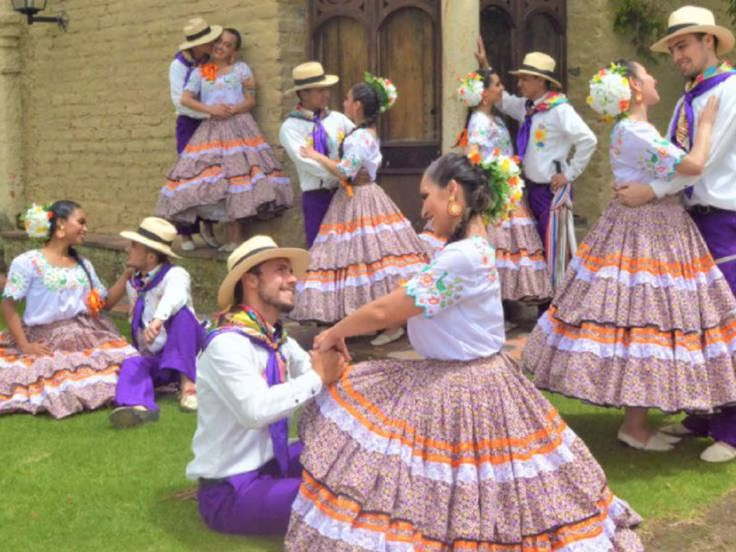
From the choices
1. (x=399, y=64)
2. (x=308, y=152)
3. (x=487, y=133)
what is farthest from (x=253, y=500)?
(x=399, y=64)

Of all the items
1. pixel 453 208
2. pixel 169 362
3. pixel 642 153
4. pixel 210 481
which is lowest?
pixel 210 481

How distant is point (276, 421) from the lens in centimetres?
395

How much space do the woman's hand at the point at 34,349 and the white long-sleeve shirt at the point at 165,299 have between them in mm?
584

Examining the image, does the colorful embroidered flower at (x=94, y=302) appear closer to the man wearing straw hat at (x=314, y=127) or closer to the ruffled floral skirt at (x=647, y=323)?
the man wearing straw hat at (x=314, y=127)

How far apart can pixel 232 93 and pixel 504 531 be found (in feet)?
19.3

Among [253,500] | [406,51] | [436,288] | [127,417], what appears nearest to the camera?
[436,288]

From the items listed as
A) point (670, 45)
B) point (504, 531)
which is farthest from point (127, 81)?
point (504, 531)


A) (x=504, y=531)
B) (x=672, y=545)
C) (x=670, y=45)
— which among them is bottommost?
(x=672, y=545)

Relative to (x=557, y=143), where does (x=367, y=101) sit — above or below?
above

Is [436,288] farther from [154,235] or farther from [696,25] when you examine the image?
A: [154,235]

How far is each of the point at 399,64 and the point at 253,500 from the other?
5170 mm

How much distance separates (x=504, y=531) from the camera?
136 inches

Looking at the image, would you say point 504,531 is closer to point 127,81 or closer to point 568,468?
point 568,468

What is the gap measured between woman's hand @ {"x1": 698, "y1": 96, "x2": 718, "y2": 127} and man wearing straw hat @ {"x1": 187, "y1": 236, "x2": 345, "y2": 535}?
6.74ft
